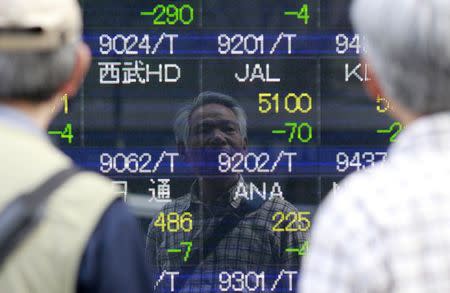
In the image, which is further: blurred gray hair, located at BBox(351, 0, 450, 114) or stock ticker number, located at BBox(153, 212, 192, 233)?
stock ticker number, located at BBox(153, 212, 192, 233)

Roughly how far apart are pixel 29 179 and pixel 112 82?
2635 millimetres

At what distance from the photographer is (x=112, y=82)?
14.8 ft

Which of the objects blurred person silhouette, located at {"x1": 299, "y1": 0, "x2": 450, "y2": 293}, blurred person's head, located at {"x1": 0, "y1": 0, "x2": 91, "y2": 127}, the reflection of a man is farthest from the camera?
the reflection of a man

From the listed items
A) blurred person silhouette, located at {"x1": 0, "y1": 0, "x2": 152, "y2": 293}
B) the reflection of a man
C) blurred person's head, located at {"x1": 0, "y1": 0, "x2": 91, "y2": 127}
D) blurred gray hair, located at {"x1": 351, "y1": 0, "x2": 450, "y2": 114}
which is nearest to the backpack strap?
blurred person silhouette, located at {"x1": 0, "y1": 0, "x2": 152, "y2": 293}

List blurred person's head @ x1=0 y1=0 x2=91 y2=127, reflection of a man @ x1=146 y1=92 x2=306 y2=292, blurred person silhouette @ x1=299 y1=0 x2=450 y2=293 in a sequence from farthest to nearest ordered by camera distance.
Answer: reflection of a man @ x1=146 y1=92 x2=306 y2=292, blurred person's head @ x1=0 y1=0 x2=91 y2=127, blurred person silhouette @ x1=299 y1=0 x2=450 y2=293

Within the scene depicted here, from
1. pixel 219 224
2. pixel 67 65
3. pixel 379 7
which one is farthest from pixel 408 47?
pixel 219 224

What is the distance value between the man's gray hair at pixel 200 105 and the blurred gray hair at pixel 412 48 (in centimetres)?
262

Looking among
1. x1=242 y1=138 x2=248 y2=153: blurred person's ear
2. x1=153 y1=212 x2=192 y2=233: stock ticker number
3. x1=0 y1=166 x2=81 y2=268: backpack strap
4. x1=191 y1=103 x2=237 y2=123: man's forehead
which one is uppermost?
x1=191 y1=103 x2=237 y2=123: man's forehead

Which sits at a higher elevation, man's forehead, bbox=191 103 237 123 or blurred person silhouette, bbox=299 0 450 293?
man's forehead, bbox=191 103 237 123

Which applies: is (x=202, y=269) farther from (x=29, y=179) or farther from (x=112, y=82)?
(x=29, y=179)

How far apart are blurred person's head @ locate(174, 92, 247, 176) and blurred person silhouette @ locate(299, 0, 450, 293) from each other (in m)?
2.62

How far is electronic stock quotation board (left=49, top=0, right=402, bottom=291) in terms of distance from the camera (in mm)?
4508

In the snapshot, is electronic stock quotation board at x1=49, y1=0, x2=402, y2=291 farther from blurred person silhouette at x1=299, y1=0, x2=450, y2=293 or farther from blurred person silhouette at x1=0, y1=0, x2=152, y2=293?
blurred person silhouette at x1=299, y1=0, x2=450, y2=293

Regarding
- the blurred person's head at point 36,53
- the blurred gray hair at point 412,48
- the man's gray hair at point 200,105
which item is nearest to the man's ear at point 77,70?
the blurred person's head at point 36,53
